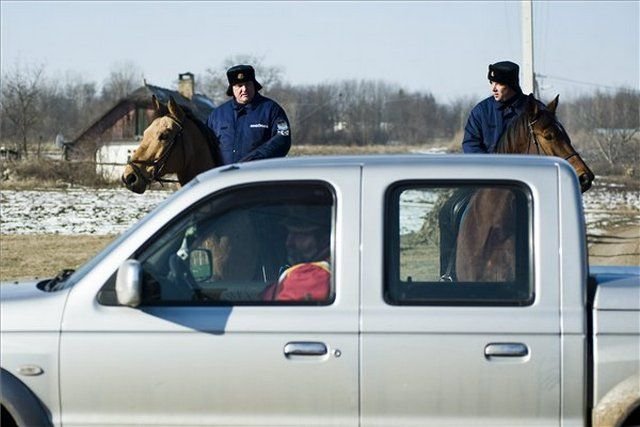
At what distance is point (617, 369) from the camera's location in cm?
466

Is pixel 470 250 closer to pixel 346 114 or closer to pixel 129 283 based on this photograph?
pixel 129 283

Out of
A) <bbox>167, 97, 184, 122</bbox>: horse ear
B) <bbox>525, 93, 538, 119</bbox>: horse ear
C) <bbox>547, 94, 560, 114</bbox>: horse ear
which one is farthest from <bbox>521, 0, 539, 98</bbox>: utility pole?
<bbox>167, 97, 184, 122</bbox>: horse ear

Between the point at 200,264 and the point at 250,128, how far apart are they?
4370 millimetres

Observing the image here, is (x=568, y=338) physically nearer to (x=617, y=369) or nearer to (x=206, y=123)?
(x=617, y=369)

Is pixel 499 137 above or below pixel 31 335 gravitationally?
above

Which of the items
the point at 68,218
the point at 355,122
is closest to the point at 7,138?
the point at 68,218

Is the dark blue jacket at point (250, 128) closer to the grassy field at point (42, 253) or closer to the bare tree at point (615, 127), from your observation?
the grassy field at point (42, 253)

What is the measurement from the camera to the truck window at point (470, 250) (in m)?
4.83

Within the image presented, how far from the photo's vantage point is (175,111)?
919cm

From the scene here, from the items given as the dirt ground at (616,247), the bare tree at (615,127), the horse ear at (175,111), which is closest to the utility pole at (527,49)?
the dirt ground at (616,247)

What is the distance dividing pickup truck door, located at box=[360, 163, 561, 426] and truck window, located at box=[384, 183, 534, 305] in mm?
13

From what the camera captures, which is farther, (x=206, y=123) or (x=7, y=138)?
(x=7, y=138)

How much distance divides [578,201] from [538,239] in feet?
0.84

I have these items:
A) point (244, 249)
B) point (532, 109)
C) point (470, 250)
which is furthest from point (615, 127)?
point (244, 249)
